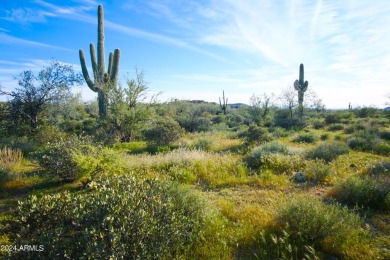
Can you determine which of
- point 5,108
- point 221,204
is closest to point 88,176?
point 221,204

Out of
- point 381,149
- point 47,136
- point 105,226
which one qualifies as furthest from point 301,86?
point 105,226

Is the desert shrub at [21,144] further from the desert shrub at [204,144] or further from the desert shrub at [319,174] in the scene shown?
the desert shrub at [319,174]

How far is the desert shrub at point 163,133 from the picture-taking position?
12812 millimetres

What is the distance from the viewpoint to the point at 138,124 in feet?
47.9

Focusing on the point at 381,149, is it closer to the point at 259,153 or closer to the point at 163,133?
the point at 259,153

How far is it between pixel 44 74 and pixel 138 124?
6315 mm

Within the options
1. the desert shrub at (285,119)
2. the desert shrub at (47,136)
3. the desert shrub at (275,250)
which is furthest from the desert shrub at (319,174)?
the desert shrub at (285,119)

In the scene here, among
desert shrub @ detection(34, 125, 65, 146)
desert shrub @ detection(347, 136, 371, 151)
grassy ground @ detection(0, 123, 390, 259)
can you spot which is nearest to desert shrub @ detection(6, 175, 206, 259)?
grassy ground @ detection(0, 123, 390, 259)

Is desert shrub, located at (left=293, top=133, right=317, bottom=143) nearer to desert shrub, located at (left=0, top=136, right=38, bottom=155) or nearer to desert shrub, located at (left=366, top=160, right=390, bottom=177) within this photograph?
desert shrub, located at (left=366, top=160, right=390, bottom=177)

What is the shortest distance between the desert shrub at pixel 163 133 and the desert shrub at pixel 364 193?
903 centimetres

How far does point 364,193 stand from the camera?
5.11 m

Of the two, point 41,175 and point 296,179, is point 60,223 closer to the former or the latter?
point 41,175

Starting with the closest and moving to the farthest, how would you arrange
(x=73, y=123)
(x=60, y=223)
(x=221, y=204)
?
(x=60, y=223) → (x=221, y=204) → (x=73, y=123)

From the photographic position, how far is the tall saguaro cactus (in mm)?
→ 15773
